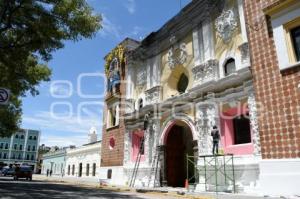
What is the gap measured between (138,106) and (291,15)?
14.0m

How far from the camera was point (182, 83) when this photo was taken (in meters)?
21.0

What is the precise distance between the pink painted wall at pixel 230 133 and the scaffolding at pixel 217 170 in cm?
45

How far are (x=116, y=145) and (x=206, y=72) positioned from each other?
11.1 metres

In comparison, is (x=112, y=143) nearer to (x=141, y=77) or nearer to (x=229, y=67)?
(x=141, y=77)

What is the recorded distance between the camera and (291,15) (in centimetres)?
1234

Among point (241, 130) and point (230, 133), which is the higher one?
point (241, 130)

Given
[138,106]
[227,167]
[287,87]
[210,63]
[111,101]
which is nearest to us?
[287,87]

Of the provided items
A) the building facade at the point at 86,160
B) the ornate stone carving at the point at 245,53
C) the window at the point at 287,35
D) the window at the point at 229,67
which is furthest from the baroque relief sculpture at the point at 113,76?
the window at the point at 287,35

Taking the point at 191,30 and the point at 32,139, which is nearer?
the point at 191,30

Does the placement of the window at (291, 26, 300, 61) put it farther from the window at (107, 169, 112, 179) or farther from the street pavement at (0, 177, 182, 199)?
the window at (107, 169, 112, 179)

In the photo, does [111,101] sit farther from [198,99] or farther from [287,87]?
[287,87]

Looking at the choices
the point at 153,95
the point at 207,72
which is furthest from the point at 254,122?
the point at 153,95

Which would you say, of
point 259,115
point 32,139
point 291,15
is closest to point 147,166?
point 259,115

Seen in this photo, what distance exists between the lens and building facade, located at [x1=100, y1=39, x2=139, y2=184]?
24766 millimetres
